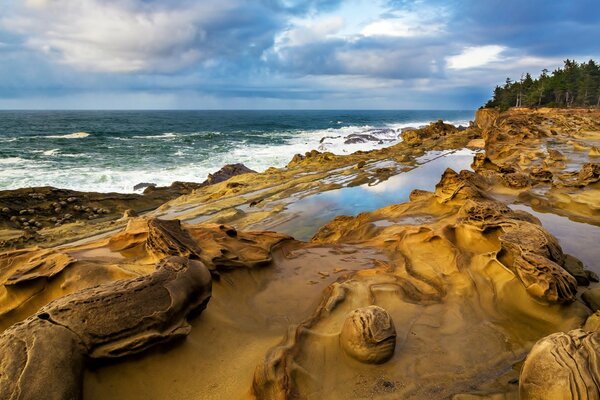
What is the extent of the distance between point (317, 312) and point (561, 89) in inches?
2224

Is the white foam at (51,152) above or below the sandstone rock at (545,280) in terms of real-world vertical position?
below

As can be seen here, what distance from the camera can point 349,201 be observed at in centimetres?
1034

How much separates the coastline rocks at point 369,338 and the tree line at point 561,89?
180ft

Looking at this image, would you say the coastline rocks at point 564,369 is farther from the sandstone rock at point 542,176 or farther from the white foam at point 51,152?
the white foam at point 51,152

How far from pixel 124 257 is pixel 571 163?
555 inches

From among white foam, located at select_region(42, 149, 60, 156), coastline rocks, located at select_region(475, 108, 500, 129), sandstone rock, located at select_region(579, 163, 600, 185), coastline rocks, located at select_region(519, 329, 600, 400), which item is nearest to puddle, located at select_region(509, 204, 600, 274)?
sandstone rock, located at select_region(579, 163, 600, 185)

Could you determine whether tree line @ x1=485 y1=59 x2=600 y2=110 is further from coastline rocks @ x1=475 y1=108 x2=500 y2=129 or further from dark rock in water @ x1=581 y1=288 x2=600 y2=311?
dark rock in water @ x1=581 y1=288 x2=600 y2=311

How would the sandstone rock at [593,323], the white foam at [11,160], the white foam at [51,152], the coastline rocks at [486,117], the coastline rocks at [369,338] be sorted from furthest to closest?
the coastline rocks at [486,117]
the white foam at [51,152]
the white foam at [11,160]
the sandstone rock at [593,323]
the coastline rocks at [369,338]

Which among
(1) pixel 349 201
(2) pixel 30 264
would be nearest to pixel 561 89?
(1) pixel 349 201

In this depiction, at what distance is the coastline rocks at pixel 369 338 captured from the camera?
3.08 meters

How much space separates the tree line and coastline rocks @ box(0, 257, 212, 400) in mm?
55823

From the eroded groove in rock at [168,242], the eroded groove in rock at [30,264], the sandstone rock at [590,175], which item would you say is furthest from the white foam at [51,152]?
the sandstone rock at [590,175]

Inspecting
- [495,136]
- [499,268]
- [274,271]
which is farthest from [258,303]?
[495,136]

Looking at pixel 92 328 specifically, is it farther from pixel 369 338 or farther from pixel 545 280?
pixel 545 280
